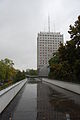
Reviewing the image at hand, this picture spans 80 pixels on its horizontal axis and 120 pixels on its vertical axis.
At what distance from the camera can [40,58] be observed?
16088cm

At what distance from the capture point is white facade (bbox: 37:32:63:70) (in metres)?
162

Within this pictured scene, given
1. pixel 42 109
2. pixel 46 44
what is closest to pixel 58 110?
pixel 42 109

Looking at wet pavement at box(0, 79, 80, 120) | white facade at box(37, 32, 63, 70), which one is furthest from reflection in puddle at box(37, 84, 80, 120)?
white facade at box(37, 32, 63, 70)

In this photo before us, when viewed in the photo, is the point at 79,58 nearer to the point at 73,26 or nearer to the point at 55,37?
the point at 73,26

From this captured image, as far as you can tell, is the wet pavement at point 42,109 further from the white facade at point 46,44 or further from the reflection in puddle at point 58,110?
the white facade at point 46,44

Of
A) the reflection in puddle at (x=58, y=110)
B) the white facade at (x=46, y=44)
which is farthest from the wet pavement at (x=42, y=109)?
the white facade at (x=46, y=44)

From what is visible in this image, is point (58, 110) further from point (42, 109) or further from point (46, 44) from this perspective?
point (46, 44)

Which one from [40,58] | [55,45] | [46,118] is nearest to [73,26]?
[46,118]

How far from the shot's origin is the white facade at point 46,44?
16175 cm

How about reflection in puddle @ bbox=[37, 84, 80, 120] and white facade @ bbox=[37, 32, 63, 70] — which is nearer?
reflection in puddle @ bbox=[37, 84, 80, 120]

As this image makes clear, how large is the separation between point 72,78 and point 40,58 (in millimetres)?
133513

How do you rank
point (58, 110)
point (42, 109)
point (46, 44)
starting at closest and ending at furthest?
point (58, 110) < point (42, 109) < point (46, 44)

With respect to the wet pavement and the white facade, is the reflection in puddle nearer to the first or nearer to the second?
the wet pavement

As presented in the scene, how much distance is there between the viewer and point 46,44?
16838cm
